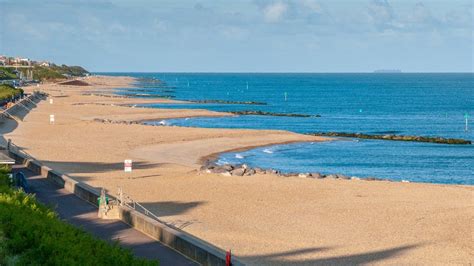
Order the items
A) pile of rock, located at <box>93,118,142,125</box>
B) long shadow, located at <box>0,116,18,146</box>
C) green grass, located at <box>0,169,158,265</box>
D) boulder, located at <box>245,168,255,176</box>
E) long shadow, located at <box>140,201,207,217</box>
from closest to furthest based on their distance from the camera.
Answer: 1. green grass, located at <box>0,169,158,265</box>
2. long shadow, located at <box>140,201,207,217</box>
3. boulder, located at <box>245,168,255,176</box>
4. long shadow, located at <box>0,116,18,146</box>
5. pile of rock, located at <box>93,118,142,125</box>

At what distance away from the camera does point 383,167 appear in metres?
40.4

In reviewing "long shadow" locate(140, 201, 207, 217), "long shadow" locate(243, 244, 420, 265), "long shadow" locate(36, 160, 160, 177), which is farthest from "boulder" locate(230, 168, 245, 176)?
"long shadow" locate(243, 244, 420, 265)

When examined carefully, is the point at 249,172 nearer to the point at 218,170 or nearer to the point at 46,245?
the point at 218,170

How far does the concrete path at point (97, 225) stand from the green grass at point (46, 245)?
1.45m

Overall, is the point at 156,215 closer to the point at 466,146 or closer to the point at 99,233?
the point at 99,233

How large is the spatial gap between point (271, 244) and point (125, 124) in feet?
143

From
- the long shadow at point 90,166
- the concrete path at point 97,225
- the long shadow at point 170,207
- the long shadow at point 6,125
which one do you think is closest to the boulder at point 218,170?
the long shadow at point 90,166

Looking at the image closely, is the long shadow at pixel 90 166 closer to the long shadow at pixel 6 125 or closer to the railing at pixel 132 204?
the railing at pixel 132 204

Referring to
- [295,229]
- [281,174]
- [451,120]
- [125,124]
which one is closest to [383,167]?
[281,174]

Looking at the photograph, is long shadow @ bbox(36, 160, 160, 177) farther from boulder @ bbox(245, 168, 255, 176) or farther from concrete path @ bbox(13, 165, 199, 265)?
concrete path @ bbox(13, 165, 199, 265)

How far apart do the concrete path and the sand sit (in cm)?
212

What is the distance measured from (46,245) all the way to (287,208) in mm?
12120

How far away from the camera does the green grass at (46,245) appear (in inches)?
508

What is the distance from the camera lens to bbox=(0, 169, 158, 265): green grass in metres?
12.9
